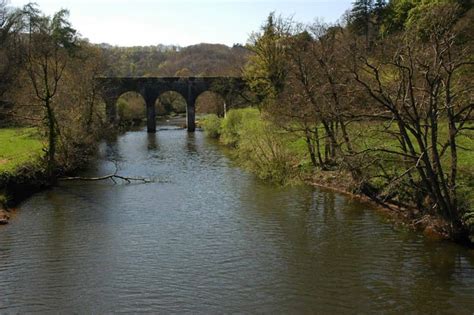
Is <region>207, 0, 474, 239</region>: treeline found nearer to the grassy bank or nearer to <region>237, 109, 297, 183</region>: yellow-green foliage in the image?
<region>237, 109, 297, 183</region>: yellow-green foliage

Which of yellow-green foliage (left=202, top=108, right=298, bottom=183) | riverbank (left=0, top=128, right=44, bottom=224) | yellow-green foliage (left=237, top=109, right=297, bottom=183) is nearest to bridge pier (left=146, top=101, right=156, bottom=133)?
yellow-green foliage (left=202, top=108, right=298, bottom=183)

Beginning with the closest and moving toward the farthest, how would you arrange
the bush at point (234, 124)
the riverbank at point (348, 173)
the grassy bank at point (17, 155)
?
the riverbank at point (348, 173)
the grassy bank at point (17, 155)
the bush at point (234, 124)


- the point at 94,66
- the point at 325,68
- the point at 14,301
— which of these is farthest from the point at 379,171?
the point at 94,66

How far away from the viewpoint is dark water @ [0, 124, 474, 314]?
1276 centimetres

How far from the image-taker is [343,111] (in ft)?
65.7

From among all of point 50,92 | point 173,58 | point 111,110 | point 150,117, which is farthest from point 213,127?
point 173,58

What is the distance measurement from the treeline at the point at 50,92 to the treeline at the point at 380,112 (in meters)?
10.8

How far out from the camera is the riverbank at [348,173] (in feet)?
57.1

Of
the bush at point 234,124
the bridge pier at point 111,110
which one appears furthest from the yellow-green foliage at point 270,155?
the bridge pier at point 111,110

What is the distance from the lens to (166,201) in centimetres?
2300

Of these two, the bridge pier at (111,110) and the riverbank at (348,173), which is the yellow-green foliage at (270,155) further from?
the bridge pier at (111,110)

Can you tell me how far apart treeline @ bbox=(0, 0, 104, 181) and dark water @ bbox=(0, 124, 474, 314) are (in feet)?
15.8

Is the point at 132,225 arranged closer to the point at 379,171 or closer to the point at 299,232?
the point at 299,232

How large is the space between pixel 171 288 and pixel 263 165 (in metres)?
15.2
